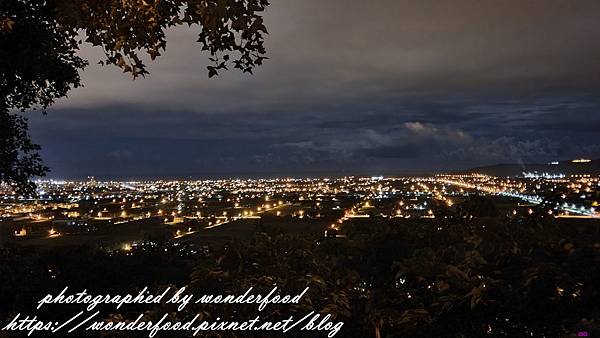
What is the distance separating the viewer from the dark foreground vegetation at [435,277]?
4602 millimetres

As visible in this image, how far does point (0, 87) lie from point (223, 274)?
5169 millimetres

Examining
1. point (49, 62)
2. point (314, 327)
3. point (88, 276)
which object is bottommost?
point (88, 276)

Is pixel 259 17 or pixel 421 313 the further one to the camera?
pixel 421 313

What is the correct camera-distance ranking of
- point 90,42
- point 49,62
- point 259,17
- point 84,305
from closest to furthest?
point 259,17
point 90,42
point 49,62
point 84,305

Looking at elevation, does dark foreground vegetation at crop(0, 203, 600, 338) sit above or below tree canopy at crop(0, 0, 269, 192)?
below

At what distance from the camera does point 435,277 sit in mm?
5777

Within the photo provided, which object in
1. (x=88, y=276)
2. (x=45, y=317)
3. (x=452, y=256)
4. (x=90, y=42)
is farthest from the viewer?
(x=88, y=276)

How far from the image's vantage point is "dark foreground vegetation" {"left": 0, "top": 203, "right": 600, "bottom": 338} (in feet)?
15.1

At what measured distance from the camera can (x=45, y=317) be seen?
1049cm

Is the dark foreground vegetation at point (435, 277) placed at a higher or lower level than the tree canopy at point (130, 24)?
lower

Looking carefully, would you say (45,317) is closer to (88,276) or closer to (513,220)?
(88,276)

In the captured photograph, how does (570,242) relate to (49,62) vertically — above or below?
below

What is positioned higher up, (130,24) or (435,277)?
(130,24)

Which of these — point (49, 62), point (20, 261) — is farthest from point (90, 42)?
point (20, 261)
